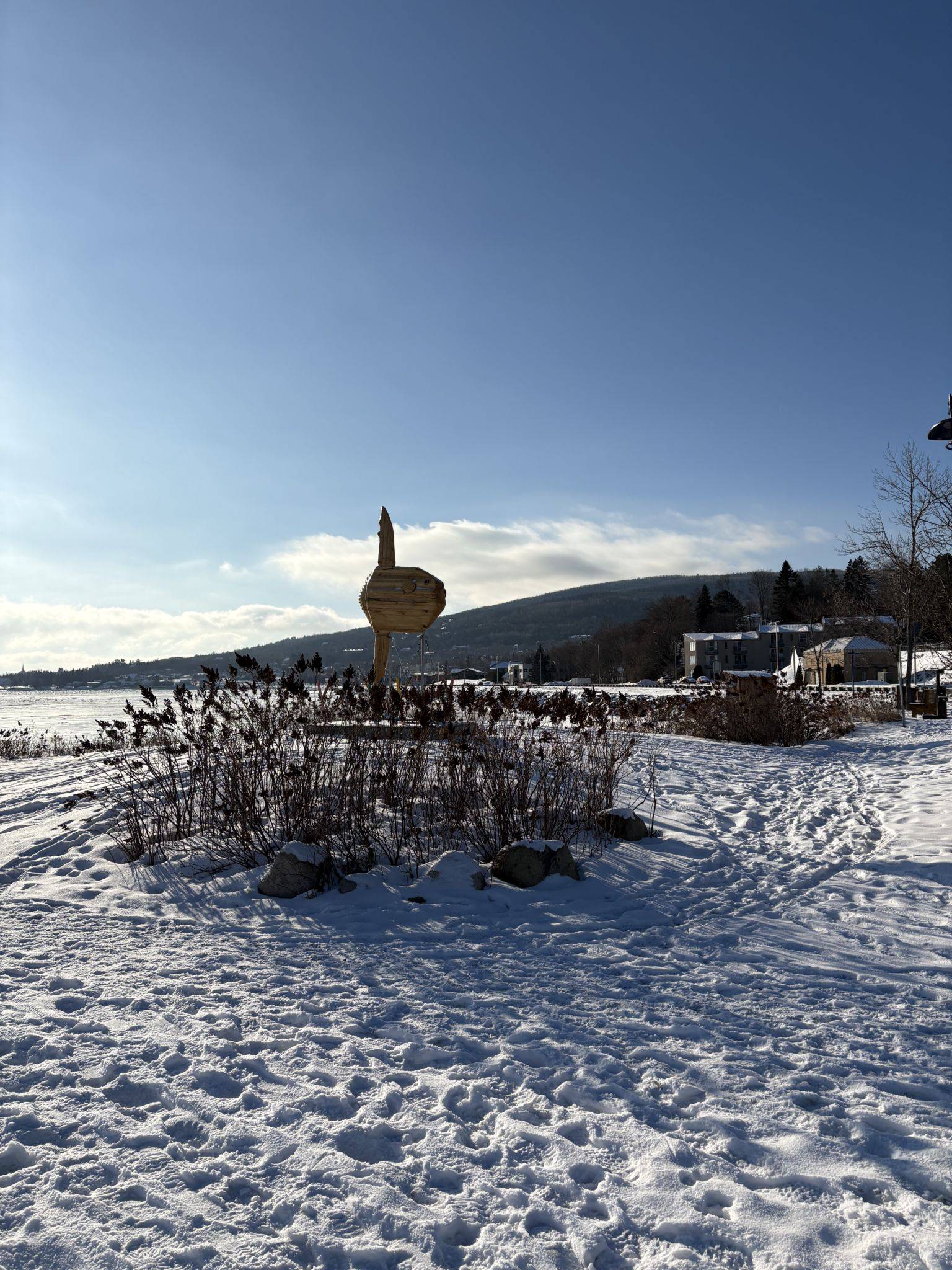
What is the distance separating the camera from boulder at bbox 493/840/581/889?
5695mm

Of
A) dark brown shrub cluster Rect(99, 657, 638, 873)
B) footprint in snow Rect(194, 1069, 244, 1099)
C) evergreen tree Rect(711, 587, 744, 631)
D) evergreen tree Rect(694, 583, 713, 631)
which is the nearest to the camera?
footprint in snow Rect(194, 1069, 244, 1099)

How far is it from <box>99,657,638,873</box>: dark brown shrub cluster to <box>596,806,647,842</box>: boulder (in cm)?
11

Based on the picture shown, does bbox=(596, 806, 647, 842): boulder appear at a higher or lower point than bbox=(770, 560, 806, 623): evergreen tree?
lower

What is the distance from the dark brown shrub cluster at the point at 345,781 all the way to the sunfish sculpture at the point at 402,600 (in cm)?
513

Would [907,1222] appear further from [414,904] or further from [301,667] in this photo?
[301,667]

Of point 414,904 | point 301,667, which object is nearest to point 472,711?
point 301,667

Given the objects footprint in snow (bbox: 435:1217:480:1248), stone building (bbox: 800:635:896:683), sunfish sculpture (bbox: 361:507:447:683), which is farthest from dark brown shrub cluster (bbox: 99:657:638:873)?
stone building (bbox: 800:635:896:683)

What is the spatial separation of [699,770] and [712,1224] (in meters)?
9.00

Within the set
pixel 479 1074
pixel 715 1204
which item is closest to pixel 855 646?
pixel 479 1074

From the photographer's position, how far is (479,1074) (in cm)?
308

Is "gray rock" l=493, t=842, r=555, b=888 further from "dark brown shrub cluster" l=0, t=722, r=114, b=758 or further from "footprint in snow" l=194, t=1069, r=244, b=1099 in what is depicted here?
"dark brown shrub cluster" l=0, t=722, r=114, b=758

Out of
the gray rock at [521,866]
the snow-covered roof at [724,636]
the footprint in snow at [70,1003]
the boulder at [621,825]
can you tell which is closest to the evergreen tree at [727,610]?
the snow-covered roof at [724,636]

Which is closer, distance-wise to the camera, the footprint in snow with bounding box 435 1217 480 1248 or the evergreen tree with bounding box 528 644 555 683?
the footprint in snow with bounding box 435 1217 480 1248

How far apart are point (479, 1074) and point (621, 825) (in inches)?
161
